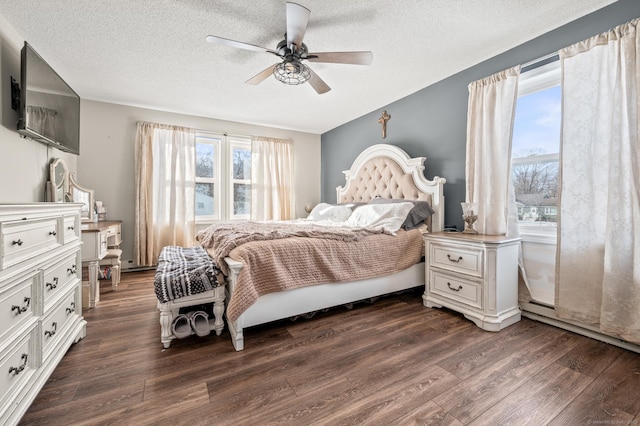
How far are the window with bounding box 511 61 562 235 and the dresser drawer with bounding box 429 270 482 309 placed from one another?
79 cm

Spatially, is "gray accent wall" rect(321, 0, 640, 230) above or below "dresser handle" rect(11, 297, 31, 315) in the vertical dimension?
above

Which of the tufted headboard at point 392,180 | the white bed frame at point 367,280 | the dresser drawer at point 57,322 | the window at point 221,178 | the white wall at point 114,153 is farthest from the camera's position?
the window at point 221,178

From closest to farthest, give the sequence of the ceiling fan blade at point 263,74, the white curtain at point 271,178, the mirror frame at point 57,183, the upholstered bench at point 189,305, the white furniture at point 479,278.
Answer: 1. the upholstered bench at point 189,305
2. the white furniture at point 479,278
3. the ceiling fan blade at point 263,74
4. the mirror frame at point 57,183
5. the white curtain at point 271,178

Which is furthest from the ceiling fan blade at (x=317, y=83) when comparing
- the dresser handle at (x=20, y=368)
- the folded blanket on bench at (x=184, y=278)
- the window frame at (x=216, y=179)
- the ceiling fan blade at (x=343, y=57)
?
the dresser handle at (x=20, y=368)

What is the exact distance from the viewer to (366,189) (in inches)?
158

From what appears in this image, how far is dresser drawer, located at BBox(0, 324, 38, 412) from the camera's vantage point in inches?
42.6

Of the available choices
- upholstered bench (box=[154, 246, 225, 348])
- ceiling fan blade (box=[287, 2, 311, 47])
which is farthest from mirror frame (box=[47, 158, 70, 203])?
ceiling fan blade (box=[287, 2, 311, 47])

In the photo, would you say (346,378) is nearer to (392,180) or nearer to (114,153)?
(392,180)

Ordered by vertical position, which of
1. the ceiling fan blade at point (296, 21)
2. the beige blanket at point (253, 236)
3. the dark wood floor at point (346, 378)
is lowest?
the dark wood floor at point (346, 378)

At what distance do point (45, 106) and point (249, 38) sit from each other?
5.55ft

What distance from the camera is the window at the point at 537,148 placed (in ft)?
7.39

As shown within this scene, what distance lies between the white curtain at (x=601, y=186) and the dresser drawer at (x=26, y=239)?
3276mm

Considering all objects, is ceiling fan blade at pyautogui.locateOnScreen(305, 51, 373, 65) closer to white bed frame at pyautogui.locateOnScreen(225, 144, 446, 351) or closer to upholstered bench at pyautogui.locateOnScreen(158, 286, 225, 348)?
white bed frame at pyautogui.locateOnScreen(225, 144, 446, 351)

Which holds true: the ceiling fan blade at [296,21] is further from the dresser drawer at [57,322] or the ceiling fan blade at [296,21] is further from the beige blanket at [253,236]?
the dresser drawer at [57,322]
